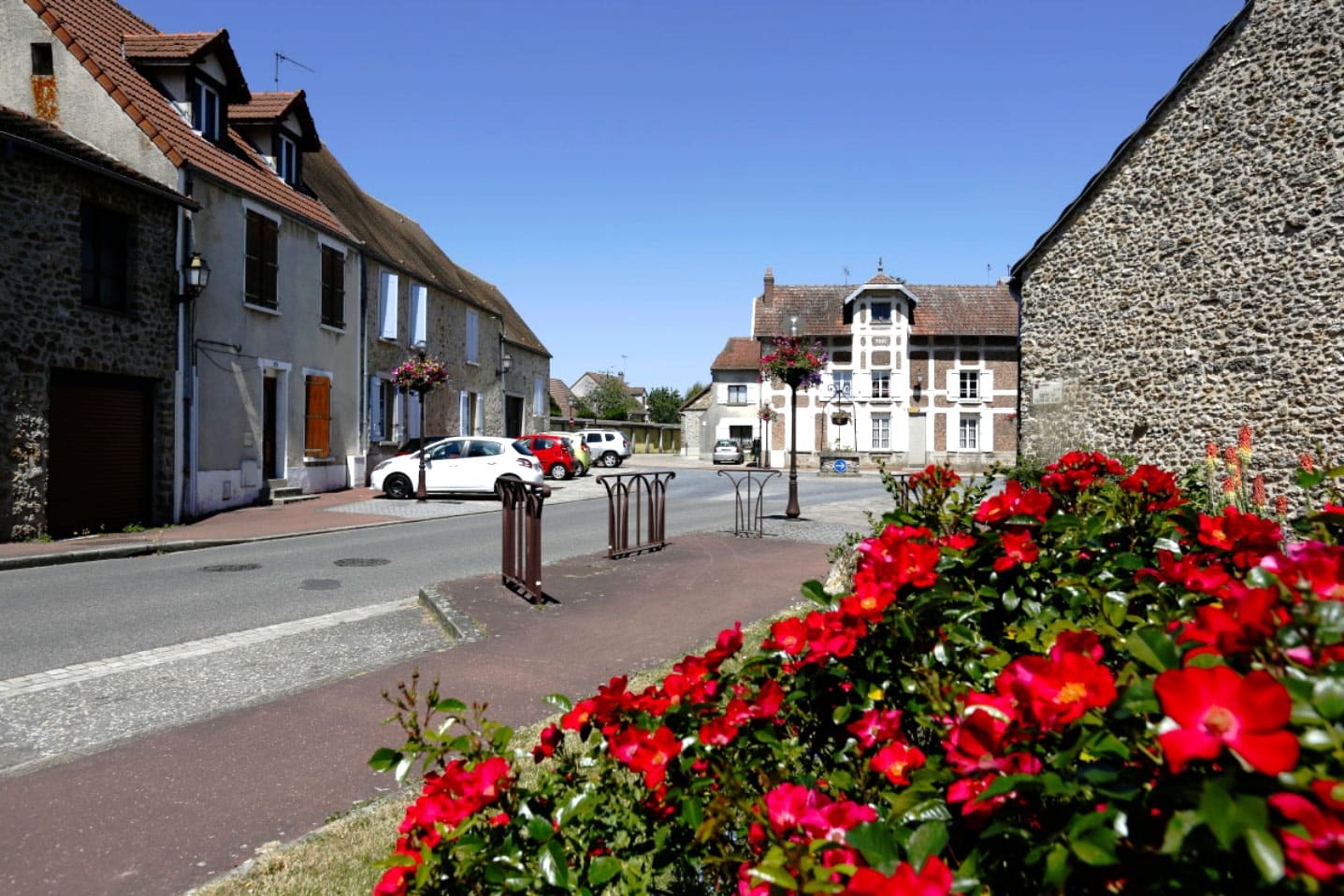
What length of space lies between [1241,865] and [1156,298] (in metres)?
15.2

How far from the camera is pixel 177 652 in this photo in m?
6.43

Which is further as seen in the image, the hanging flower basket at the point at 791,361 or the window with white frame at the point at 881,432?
the window with white frame at the point at 881,432

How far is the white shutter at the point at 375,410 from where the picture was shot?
22625mm

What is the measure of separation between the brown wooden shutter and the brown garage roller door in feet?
16.0

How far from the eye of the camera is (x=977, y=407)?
4291cm

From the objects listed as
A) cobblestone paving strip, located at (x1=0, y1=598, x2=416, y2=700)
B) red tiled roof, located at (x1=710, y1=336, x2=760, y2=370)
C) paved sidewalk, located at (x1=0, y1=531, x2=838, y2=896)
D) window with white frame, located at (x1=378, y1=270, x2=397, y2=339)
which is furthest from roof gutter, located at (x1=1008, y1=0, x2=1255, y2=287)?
red tiled roof, located at (x1=710, y1=336, x2=760, y2=370)

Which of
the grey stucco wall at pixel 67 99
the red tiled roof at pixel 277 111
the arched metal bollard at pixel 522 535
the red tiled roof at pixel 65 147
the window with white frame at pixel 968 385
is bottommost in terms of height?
the arched metal bollard at pixel 522 535

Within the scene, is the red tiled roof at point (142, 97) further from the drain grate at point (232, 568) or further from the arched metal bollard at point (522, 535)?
the arched metal bollard at point (522, 535)

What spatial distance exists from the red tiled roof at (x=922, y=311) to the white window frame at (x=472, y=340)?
52.7ft

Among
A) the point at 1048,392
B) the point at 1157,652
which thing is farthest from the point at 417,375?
the point at 1157,652

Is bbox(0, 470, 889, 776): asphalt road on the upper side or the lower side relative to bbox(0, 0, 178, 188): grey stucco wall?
lower

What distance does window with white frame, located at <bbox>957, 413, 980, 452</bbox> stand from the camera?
43094 mm

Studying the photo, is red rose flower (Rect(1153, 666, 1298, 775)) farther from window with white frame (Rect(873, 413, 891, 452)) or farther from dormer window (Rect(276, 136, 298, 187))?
window with white frame (Rect(873, 413, 891, 452))

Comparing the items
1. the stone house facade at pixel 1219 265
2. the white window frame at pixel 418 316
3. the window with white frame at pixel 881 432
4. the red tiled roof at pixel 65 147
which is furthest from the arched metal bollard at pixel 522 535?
the window with white frame at pixel 881 432
